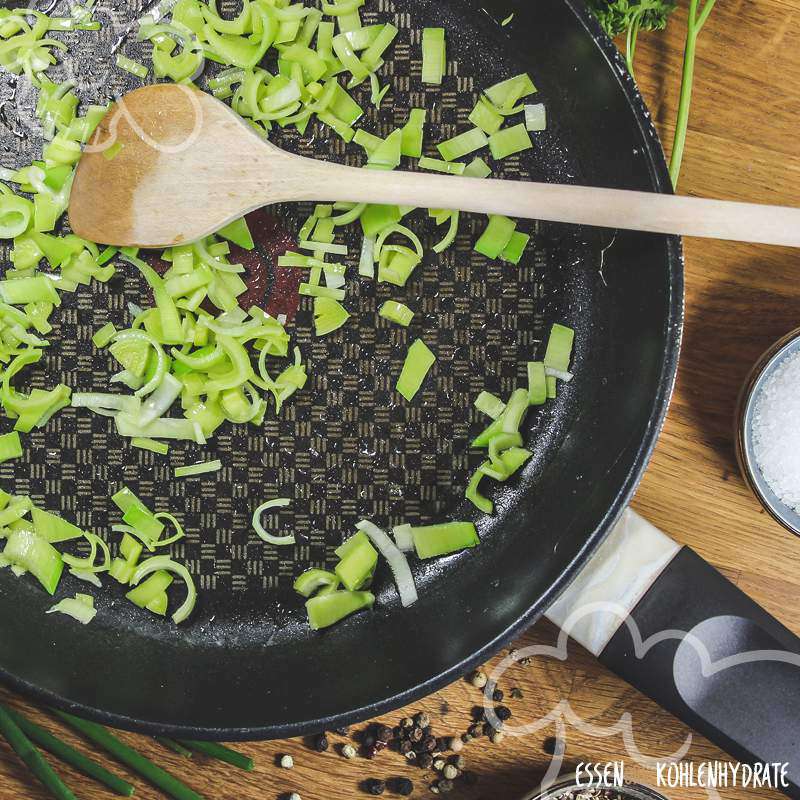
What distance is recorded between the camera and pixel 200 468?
3.79ft

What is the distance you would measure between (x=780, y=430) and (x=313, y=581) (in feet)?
2.40

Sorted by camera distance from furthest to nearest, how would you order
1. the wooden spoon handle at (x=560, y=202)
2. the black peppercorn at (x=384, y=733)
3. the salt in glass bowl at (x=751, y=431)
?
the black peppercorn at (x=384, y=733)
the salt in glass bowl at (x=751, y=431)
the wooden spoon handle at (x=560, y=202)

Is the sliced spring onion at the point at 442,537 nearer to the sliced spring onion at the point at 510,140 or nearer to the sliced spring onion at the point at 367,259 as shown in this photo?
the sliced spring onion at the point at 367,259

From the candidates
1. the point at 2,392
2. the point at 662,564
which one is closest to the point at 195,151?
the point at 2,392

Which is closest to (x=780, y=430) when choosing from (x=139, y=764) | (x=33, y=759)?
(x=139, y=764)

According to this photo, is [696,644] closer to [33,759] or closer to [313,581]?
[313,581]

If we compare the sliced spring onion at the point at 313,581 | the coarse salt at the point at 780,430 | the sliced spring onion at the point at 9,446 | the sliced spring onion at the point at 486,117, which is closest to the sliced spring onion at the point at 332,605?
the sliced spring onion at the point at 313,581

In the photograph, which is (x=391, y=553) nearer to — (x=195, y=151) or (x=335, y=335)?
(x=335, y=335)

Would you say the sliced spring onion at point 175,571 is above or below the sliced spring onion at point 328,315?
below

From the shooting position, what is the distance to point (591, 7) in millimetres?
1092

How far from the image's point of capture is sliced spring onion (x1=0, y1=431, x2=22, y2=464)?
45.8 inches

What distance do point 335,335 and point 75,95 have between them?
0.57 m

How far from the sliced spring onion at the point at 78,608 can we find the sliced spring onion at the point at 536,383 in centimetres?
77

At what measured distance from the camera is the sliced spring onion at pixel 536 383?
3.75 feet
